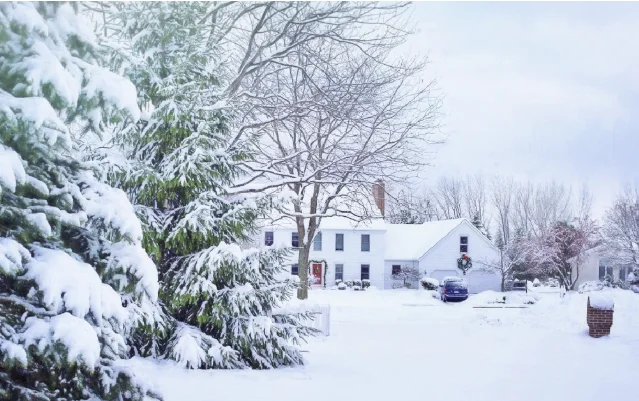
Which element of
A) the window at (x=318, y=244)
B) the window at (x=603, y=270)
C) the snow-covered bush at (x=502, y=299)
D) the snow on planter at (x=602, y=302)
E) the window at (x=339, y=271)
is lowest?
the snow-covered bush at (x=502, y=299)

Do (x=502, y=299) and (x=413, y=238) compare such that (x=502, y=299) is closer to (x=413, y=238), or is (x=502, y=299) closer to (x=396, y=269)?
(x=396, y=269)

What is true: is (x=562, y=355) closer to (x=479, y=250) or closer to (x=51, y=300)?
(x=51, y=300)

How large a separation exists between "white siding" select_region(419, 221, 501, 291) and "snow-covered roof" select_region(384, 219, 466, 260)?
42cm

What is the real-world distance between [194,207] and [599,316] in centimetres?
925

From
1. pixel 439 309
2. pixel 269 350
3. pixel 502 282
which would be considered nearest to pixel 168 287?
pixel 269 350

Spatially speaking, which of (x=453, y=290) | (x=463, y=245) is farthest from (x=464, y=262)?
(x=453, y=290)

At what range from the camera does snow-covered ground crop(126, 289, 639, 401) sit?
7.36m

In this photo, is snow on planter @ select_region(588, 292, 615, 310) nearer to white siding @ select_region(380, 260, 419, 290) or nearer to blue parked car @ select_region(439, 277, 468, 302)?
blue parked car @ select_region(439, 277, 468, 302)

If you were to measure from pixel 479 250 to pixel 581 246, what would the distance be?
6320 millimetres

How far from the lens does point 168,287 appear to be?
28.0 ft

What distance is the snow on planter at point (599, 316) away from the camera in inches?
506

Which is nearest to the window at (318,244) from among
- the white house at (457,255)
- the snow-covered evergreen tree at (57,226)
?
the white house at (457,255)

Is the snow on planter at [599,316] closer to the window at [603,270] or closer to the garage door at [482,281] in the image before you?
the garage door at [482,281]

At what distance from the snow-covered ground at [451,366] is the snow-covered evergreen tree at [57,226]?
832 millimetres
